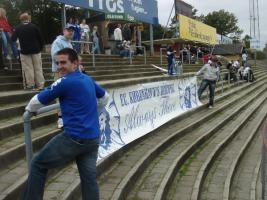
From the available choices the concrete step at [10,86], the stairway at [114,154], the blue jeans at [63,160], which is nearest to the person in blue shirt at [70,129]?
the blue jeans at [63,160]

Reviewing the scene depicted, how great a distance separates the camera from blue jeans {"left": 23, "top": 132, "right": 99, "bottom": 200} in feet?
13.4

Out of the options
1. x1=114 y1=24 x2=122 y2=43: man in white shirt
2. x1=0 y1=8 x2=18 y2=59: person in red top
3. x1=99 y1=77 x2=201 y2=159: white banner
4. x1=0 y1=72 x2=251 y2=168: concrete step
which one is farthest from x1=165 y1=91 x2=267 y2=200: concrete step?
x1=114 y1=24 x2=122 y2=43: man in white shirt

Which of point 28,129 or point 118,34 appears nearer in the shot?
point 28,129

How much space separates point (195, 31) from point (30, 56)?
28.0 meters

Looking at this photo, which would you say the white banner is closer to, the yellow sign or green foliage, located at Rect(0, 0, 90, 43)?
the yellow sign

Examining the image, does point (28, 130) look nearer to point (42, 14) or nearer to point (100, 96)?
point (100, 96)

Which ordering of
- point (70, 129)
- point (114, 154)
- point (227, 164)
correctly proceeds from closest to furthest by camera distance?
point (70, 129)
point (114, 154)
point (227, 164)

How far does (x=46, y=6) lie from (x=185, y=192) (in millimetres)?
37129

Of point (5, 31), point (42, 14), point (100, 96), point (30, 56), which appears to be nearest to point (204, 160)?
point (30, 56)

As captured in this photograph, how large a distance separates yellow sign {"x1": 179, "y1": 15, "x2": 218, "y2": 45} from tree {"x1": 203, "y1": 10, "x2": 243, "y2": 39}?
181 feet

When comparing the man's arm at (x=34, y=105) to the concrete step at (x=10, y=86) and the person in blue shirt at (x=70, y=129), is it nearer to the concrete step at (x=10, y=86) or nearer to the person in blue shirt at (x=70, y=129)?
the person in blue shirt at (x=70, y=129)

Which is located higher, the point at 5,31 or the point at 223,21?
the point at 223,21

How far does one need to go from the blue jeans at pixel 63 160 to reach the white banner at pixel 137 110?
7.10 feet

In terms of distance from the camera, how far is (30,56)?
930 cm
